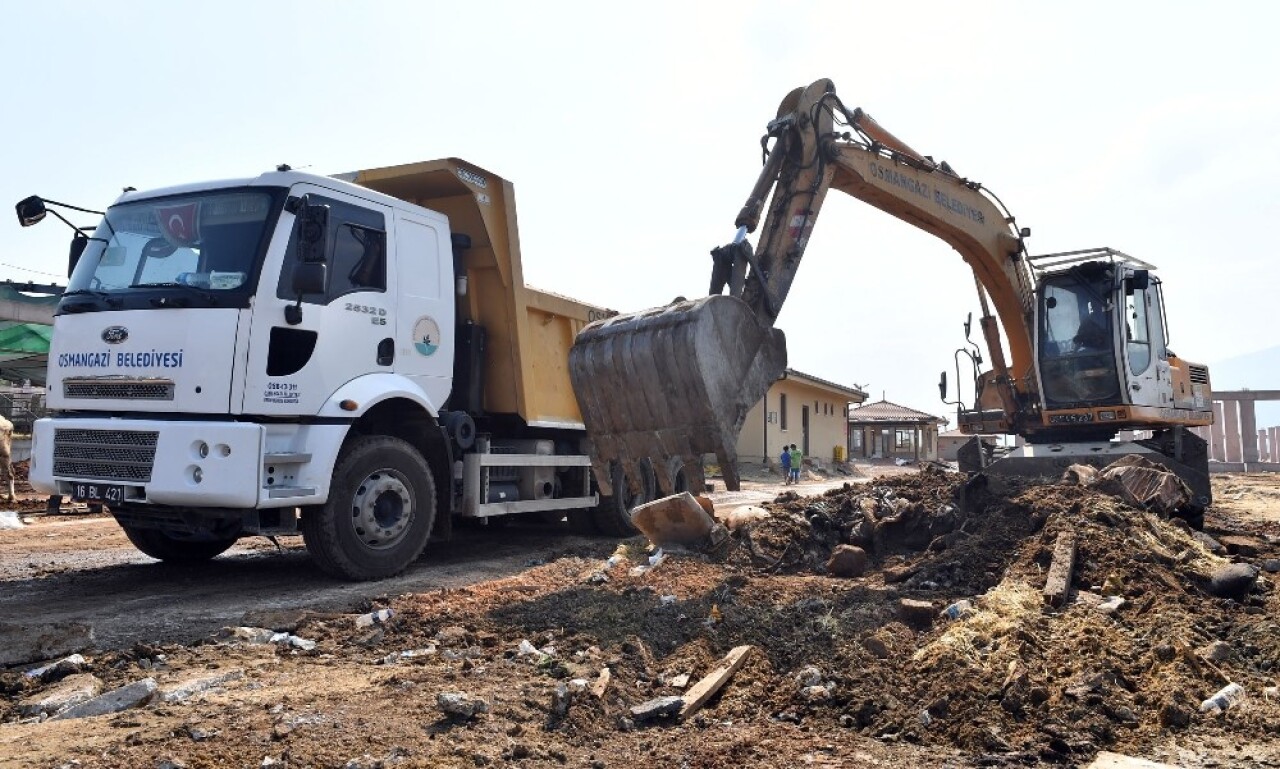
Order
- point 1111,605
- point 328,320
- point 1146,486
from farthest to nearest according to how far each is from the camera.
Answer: point 1146,486, point 328,320, point 1111,605

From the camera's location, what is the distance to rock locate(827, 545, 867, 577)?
22.4 feet

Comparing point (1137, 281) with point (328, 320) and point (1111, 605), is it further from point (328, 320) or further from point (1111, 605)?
point (328, 320)

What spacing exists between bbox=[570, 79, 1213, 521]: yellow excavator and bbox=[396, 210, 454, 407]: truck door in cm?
136

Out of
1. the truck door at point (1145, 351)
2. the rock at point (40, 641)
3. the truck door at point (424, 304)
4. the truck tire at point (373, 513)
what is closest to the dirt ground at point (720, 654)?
the rock at point (40, 641)

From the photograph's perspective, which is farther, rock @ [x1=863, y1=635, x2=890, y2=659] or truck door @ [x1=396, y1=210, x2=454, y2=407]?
truck door @ [x1=396, y1=210, x2=454, y2=407]

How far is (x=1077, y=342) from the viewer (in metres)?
10.4

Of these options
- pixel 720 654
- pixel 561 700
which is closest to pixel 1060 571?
pixel 720 654

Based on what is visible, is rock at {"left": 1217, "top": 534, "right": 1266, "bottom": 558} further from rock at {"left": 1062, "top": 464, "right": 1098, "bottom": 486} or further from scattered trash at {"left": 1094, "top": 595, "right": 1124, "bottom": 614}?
scattered trash at {"left": 1094, "top": 595, "right": 1124, "bottom": 614}

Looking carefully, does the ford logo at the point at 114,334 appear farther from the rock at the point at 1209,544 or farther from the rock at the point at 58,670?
the rock at the point at 1209,544

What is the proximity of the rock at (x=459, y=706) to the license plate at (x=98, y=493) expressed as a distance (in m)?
3.58

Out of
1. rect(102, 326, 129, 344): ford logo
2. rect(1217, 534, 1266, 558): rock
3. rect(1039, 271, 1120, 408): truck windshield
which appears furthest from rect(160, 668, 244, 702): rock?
rect(1039, 271, 1120, 408): truck windshield

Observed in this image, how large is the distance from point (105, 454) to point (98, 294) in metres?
1.13

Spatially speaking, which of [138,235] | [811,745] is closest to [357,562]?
[138,235]

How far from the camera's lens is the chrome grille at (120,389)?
6.09 m
